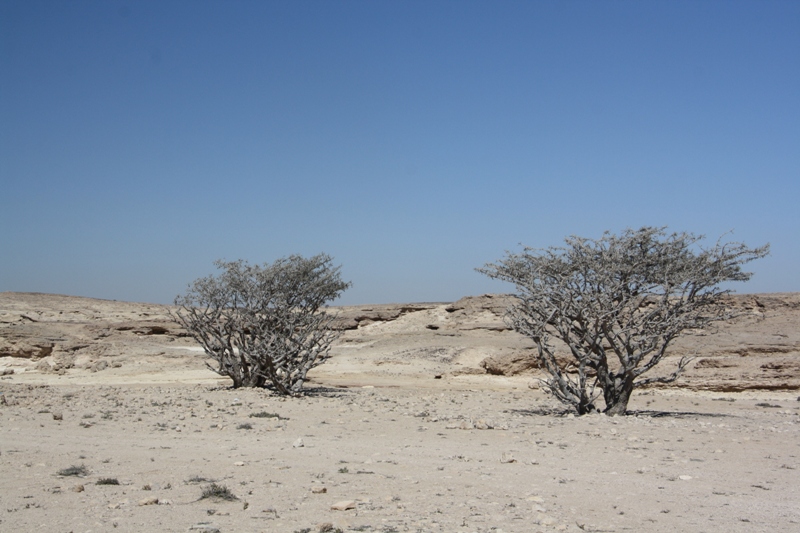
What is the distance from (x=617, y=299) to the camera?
49.6 ft

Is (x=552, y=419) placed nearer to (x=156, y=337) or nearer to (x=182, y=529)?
(x=182, y=529)

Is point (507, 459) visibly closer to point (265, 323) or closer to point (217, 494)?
point (217, 494)

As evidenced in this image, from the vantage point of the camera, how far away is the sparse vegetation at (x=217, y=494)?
23.2ft

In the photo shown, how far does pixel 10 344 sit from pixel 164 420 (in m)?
20.3

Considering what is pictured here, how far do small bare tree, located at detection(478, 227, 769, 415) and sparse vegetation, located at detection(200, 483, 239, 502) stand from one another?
8376 mm

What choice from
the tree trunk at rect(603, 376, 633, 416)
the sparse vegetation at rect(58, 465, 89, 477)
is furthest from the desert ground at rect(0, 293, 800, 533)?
the tree trunk at rect(603, 376, 633, 416)

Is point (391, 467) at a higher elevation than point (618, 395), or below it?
below

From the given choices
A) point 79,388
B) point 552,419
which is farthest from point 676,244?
point 79,388

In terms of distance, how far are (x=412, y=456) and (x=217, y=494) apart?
358cm

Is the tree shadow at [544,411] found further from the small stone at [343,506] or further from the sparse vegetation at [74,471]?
the sparse vegetation at [74,471]

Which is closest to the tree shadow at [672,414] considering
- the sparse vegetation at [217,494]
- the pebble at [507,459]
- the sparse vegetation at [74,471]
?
the pebble at [507,459]

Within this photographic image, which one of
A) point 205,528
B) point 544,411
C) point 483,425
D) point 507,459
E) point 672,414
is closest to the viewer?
point 205,528

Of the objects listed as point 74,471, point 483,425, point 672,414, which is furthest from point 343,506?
point 672,414

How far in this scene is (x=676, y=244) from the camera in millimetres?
14867
